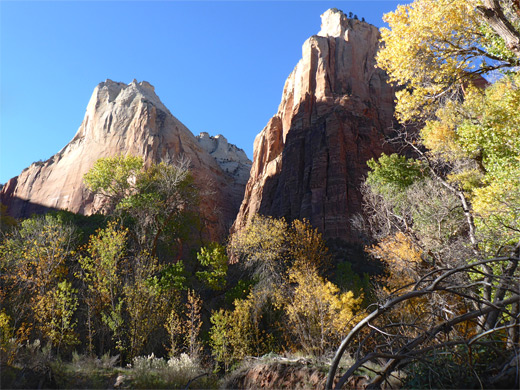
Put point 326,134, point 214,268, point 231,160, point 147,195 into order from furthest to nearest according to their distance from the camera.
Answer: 1. point 231,160
2. point 326,134
3. point 147,195
4. point 214,268

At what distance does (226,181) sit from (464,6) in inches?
2471

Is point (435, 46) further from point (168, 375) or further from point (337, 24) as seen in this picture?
point (337, 24)

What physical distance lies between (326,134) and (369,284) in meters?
32.7

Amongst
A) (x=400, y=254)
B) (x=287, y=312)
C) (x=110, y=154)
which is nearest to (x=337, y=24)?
(x=110, y=154)

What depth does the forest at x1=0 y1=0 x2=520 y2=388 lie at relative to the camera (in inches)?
162

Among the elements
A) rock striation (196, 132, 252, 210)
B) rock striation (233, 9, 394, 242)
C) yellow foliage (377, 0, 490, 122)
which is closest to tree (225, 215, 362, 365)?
yellow foliage (377, 0, 490, 122)

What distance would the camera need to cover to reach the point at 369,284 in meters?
27.0

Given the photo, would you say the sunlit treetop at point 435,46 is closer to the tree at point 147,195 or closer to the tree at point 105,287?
the tree at point 105,287

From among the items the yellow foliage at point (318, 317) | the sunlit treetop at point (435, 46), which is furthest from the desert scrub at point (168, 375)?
the sunlit treetop at point (435, 46)

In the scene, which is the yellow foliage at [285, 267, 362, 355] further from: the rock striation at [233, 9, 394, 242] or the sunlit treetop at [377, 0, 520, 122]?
the rock striation at [233, 9, 394, 242]

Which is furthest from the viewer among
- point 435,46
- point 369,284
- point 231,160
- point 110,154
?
point 231,160

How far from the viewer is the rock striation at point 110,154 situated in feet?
188

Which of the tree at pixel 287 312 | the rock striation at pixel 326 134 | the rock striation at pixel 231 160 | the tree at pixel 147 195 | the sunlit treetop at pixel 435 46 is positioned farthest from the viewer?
the rock striation at pixel 231 160

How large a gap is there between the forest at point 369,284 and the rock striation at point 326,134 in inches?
754
